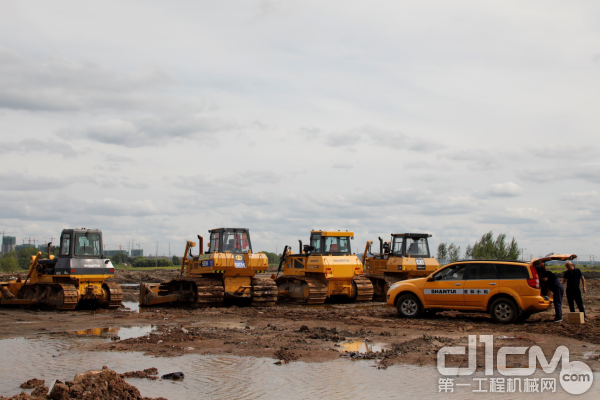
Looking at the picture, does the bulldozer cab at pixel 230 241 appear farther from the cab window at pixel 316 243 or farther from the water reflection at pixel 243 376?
the water reflection at pixel 243 376

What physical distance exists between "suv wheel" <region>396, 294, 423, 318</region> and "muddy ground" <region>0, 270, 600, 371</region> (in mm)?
348

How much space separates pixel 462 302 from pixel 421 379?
704cm

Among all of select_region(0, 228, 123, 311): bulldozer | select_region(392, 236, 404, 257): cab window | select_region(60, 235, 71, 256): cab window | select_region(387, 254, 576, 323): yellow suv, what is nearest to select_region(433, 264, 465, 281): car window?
select_region(387, 254, 576, 323): yellow suv

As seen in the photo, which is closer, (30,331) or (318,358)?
(318,358)

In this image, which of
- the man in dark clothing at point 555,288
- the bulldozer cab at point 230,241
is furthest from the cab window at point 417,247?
the man in dark clothing at point 555,288

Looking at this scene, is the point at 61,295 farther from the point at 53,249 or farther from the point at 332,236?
the point at 332,236

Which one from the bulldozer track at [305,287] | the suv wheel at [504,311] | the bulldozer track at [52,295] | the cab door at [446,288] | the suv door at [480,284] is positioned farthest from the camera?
the bulldozer track at [305,287]

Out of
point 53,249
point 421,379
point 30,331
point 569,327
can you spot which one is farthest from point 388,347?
point 53,249

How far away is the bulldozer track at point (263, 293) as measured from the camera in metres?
21.7

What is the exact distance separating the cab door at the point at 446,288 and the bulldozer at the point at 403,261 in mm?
8795

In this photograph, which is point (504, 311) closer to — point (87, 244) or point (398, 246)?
point (398, 246)

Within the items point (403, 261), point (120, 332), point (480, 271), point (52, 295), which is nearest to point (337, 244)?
point (403, 261)

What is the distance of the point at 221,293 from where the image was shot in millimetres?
20766

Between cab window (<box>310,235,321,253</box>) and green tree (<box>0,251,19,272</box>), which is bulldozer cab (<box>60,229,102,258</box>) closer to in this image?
cab window (<box>310,235,321,253</box>)
